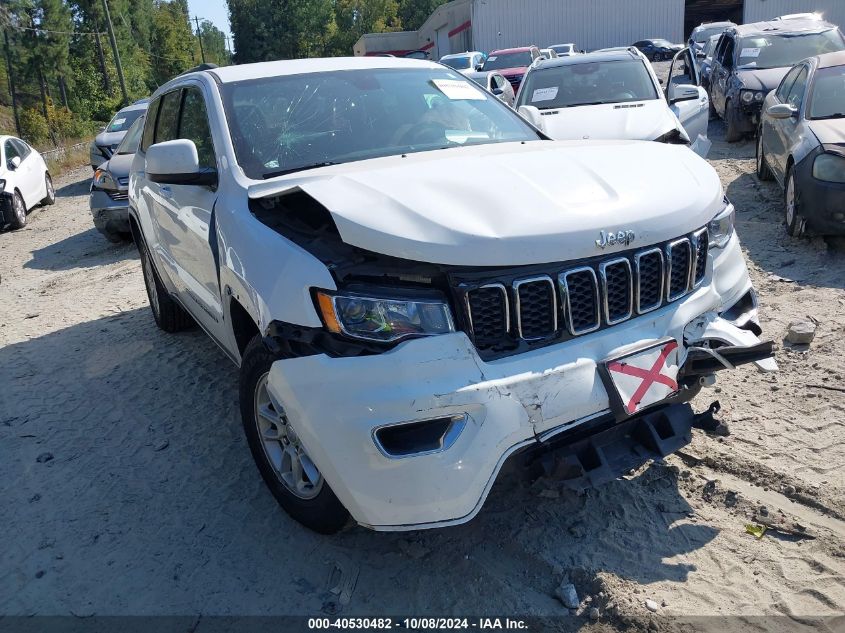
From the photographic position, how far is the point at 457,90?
4301mm

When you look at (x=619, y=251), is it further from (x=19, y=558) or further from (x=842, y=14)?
(x=842, y=14)

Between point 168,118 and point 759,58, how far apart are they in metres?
9.89

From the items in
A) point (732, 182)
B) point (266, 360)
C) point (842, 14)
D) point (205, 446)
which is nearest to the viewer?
point (266, 360)

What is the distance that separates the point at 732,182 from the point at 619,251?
7.17m

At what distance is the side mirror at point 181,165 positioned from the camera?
3512 mm

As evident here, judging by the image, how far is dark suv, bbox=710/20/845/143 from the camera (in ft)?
35.6

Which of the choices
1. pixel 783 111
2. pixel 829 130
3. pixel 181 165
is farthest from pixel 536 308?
pixel 783 111

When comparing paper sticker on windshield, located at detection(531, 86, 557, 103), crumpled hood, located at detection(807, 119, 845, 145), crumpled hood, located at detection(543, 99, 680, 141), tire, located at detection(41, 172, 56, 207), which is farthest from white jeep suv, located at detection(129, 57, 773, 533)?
tire, located at detection(41, 172, 56, 207)

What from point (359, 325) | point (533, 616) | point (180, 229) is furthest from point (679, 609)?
point (180, 229)

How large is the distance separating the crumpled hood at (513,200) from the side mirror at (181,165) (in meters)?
0.45

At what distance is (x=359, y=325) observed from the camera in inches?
100

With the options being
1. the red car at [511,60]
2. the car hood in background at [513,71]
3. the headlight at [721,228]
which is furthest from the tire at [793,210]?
the red car at [511,60]

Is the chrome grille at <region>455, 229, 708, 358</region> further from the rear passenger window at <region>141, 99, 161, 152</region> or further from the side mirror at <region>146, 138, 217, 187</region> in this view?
the rear passenger window at <region>141, 99, 161, 152</region>

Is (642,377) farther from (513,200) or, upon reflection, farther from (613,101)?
(613,101)
